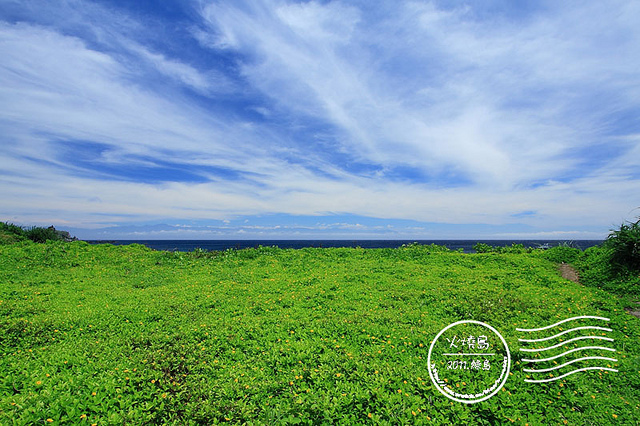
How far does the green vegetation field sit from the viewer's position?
4.63m

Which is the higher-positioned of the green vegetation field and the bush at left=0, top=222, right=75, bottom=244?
the bush at left=0, top=222, right=75, bottom=244

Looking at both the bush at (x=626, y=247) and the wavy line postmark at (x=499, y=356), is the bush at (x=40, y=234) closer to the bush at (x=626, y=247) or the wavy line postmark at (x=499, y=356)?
the wavy line postmark at (x=499, y=356)

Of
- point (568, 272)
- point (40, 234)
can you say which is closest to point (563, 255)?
point (568, 272)

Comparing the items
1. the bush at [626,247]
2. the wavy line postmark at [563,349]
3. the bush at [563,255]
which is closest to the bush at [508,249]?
the bush at [563,255]

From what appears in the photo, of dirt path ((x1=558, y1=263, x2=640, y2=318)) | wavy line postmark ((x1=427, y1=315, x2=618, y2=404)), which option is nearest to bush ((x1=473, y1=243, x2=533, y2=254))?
dirt path ((x1=558, y1=263, x2=640, y2=318))

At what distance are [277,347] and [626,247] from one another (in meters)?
13.5

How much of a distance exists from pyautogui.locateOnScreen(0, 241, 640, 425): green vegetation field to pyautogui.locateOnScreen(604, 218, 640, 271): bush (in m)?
2.29

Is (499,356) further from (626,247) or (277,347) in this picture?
(626,247)

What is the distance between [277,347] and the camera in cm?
635

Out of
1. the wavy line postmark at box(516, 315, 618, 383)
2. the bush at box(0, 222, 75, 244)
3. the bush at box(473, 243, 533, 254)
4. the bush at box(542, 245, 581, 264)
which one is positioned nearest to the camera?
the wavy line postmark at box(516, 315, 618, 383)

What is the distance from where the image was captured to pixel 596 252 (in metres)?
14.1

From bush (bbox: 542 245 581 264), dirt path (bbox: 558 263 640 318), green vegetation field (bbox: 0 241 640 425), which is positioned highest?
bush (bbox: 542 245 581 264)

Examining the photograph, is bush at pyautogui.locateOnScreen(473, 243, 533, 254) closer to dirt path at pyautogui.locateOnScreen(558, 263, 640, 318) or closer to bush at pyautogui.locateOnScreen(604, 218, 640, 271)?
dirt path at pyautogui.locateOnScreen(558, 263, 640, 318)

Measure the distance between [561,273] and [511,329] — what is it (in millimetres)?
8661
